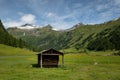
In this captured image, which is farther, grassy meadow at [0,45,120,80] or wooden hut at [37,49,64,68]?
wooden hut at [37,49,64,68]

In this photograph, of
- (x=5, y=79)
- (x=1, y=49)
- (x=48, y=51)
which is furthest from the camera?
(x=1, y=49)

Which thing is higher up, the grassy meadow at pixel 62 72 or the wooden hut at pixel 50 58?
the wooden hut at pixel 50 58

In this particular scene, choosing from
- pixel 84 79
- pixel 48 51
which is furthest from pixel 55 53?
pixel 84 79

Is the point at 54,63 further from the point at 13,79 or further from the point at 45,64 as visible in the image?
the point at 13,79

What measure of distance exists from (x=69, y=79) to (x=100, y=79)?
5635 millimetres

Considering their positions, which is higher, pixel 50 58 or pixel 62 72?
pixel 50 58

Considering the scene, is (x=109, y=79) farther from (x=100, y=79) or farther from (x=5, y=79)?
(x=5, y=79)

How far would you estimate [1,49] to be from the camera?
17062 centimetres

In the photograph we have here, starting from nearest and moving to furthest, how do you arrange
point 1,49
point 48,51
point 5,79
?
point 5,79 → point 48,51 → point 1,49

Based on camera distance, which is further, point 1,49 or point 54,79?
point 1,49

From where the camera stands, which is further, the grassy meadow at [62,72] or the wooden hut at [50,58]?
the wooden hut at [50,58]

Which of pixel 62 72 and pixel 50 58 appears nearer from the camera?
pixel 62 72

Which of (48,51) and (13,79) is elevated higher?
(48,51)

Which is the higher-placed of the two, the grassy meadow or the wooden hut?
the wooden hut
